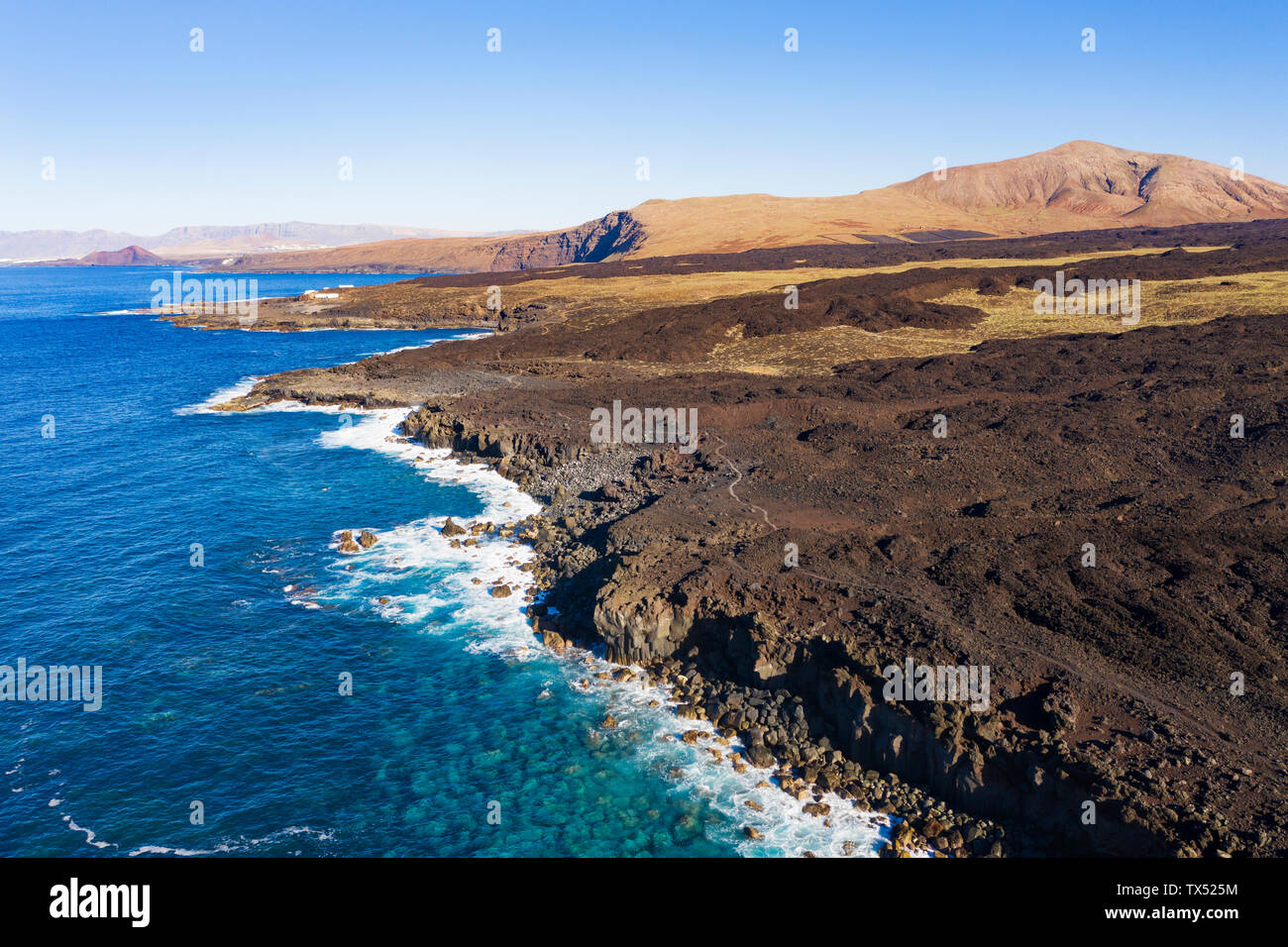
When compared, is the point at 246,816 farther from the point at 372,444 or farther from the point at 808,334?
the point at 808,334

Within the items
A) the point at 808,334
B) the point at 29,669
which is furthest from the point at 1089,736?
the point at 808,334

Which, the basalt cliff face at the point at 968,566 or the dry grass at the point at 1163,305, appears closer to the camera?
the basalt cliff face at the point at 968,566

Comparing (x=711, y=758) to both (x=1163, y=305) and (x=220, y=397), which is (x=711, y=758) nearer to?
(x=220, y=397)

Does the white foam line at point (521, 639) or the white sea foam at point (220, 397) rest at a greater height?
the white sea foam at point (220, 397)
